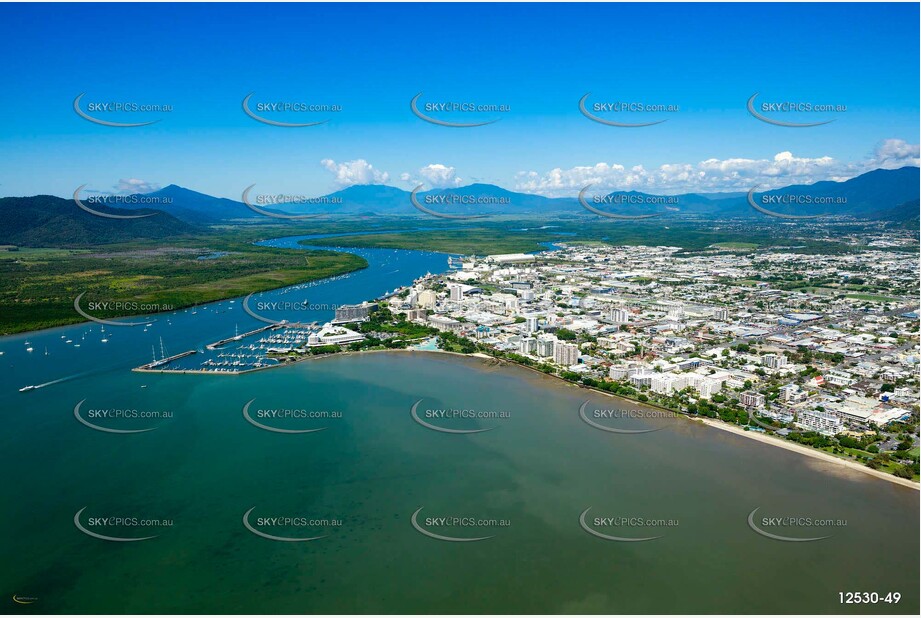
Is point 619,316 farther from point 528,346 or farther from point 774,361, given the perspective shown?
point 774,361

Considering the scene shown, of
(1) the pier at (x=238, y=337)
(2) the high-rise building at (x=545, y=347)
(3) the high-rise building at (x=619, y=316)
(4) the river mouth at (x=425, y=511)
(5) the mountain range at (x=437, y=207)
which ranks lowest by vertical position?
(4) the river mouth at (x=425, y=511)

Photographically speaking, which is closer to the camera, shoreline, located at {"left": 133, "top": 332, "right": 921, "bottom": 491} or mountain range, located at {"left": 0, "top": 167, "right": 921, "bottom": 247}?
shoreline, located at {"left": 133, "top": 332, "right": 921, "bottom": 491}

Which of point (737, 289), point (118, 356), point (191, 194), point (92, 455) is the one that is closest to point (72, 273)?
point (118, 356)

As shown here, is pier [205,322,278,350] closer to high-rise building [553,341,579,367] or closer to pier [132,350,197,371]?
pier [132,350,197,371]

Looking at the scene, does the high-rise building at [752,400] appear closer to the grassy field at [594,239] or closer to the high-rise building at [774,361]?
the high-rise building at [774,361]

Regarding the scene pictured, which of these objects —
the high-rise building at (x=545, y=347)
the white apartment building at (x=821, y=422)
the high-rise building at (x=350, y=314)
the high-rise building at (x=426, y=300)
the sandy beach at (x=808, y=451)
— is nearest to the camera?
the sandy beach at (x=808, y=451)

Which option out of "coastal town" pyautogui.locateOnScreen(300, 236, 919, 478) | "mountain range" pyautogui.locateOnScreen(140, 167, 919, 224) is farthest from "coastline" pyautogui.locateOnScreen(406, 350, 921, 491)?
"mountain range" pyautogui.locateOnScreen(140, 167, 919, 224)

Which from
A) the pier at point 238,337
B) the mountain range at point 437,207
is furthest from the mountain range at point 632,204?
the pier at point 238,337
